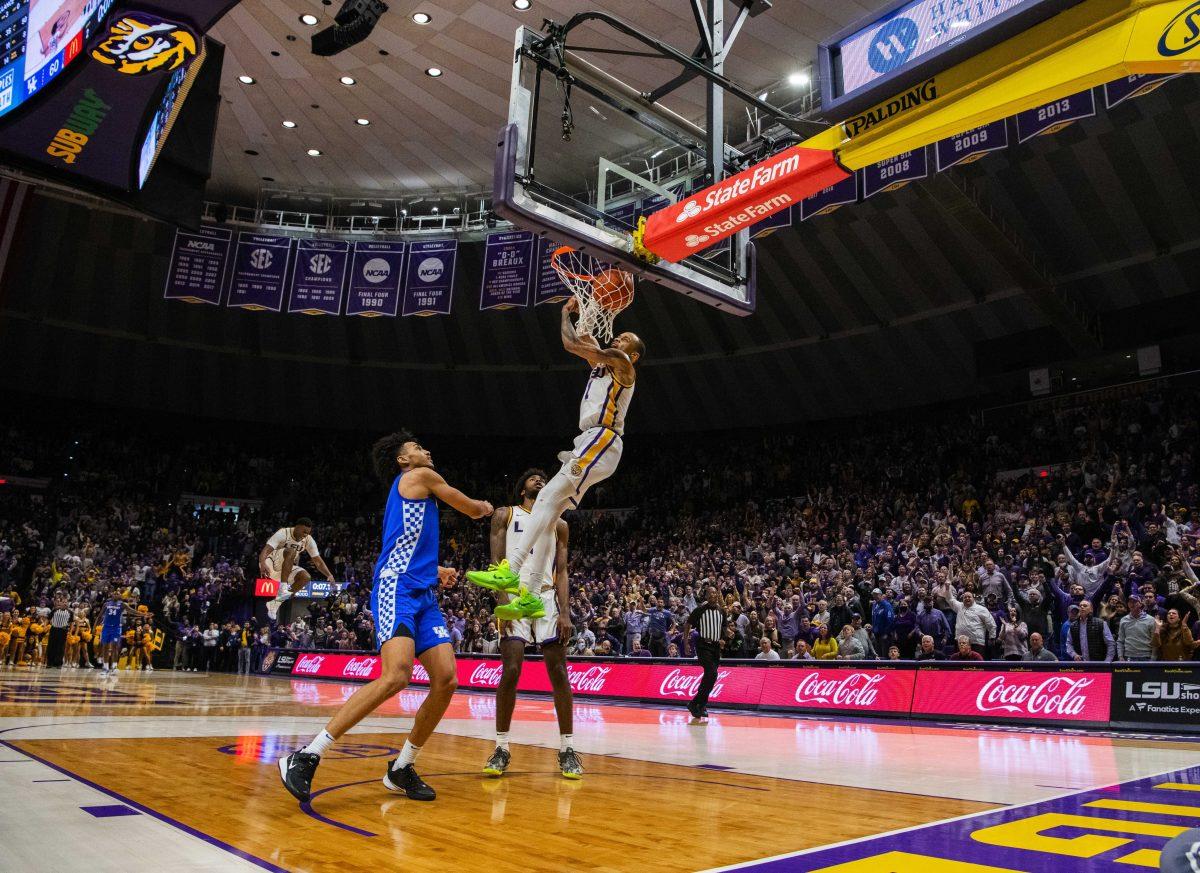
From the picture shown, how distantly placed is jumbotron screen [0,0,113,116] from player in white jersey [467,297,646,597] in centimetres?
760

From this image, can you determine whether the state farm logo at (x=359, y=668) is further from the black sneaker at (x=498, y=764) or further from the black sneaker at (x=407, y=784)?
the black sneaker at (x=407, y=784)

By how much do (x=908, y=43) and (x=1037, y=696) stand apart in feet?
28.7

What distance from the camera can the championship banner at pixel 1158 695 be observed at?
999cm

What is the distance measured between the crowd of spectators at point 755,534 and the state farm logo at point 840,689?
45.6 inches

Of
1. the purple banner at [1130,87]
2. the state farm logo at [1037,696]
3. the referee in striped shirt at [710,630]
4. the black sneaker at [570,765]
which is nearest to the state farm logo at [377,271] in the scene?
the referee in striped shirt at [710,630]

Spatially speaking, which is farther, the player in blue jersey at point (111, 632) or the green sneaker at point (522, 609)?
the player in blue jersey at point (111, 632)

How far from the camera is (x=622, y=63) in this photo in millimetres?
18625

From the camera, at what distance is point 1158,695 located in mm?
10258

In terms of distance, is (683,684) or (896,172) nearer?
(683,684)

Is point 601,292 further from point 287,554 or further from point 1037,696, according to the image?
point 1037,696

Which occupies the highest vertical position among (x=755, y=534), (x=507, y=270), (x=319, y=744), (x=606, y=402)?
(x=507, y=270)

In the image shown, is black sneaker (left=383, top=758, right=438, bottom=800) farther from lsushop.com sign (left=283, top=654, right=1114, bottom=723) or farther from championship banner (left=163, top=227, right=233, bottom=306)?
championship banner (left=163, top=227, right=233, bottom=306)

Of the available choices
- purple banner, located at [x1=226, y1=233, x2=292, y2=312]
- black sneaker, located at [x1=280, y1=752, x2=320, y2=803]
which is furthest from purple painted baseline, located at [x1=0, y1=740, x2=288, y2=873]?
purple banner, located at [x1=226, y1=233, x2=292, y2=312]

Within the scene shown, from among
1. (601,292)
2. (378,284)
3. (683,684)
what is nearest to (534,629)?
(601,292)
